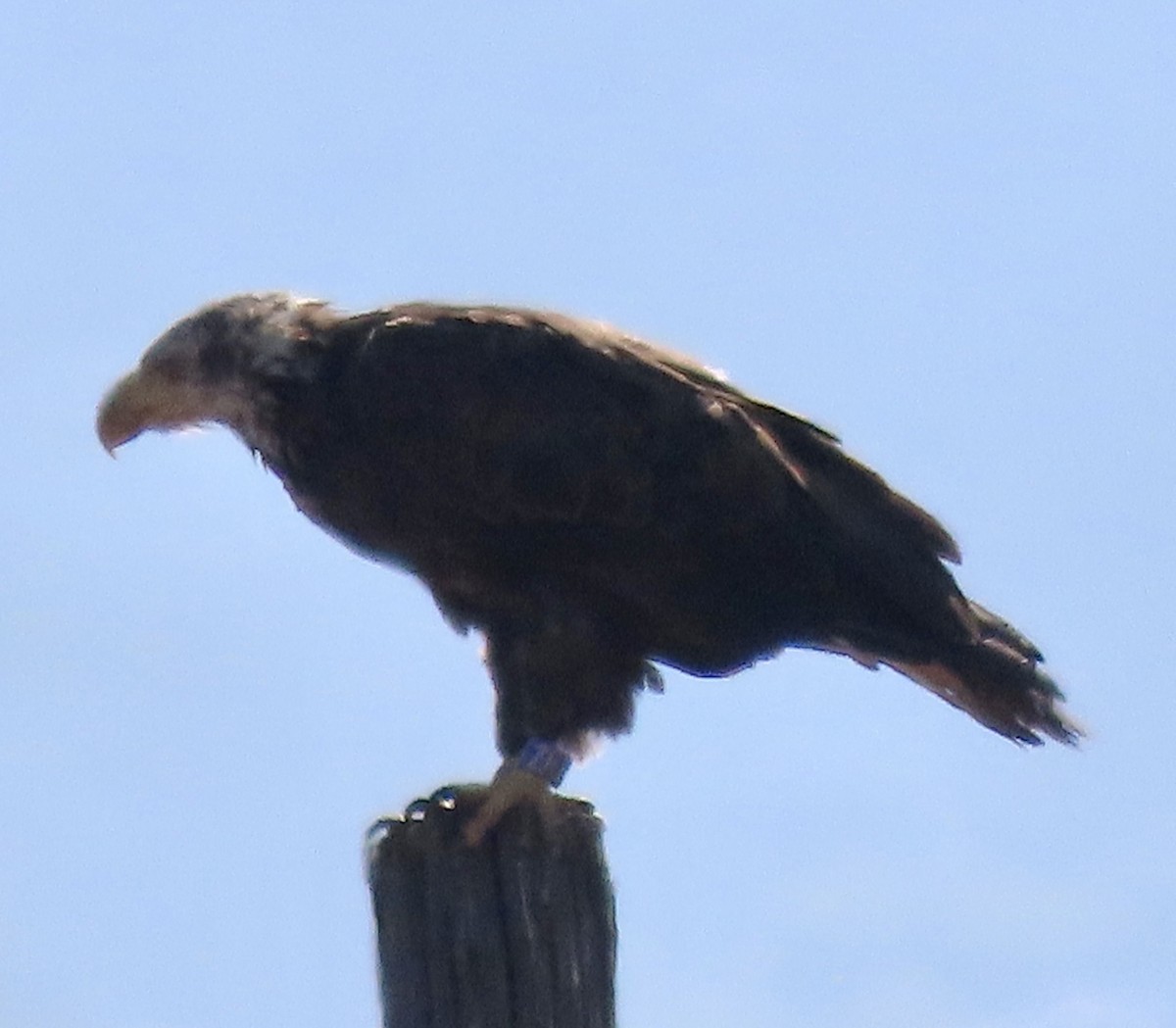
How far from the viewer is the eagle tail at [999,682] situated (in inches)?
230

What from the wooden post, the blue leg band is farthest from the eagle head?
the wooden post

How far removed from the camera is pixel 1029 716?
19.5 ft

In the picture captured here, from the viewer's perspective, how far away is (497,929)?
382 cm

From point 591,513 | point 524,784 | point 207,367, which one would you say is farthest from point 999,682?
point 207,367

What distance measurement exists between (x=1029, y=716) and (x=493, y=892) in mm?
2465

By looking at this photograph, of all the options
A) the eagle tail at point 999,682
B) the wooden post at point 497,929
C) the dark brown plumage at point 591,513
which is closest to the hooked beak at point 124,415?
the dark brown plumage at point 591,513

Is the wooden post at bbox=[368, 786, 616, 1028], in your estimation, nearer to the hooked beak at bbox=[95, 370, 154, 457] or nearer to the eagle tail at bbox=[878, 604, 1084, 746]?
the eagle tail at bbox=[878, 604, 1084, 746]

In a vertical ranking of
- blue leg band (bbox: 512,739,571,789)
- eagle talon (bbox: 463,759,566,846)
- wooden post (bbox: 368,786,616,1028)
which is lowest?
wooden post (bbox: 368,786,616,1028)

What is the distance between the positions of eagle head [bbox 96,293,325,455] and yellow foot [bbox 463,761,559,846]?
1.33 metres

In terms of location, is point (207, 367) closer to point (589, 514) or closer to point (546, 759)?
point (589, 514)

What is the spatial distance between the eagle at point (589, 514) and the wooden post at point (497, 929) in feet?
4.70

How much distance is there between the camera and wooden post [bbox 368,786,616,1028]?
3.74m

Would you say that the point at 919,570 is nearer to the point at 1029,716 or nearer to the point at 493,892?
the point at 1029,716

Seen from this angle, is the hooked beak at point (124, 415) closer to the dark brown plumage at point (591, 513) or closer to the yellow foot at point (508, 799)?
the dark brown plumage at point (591, 513)
